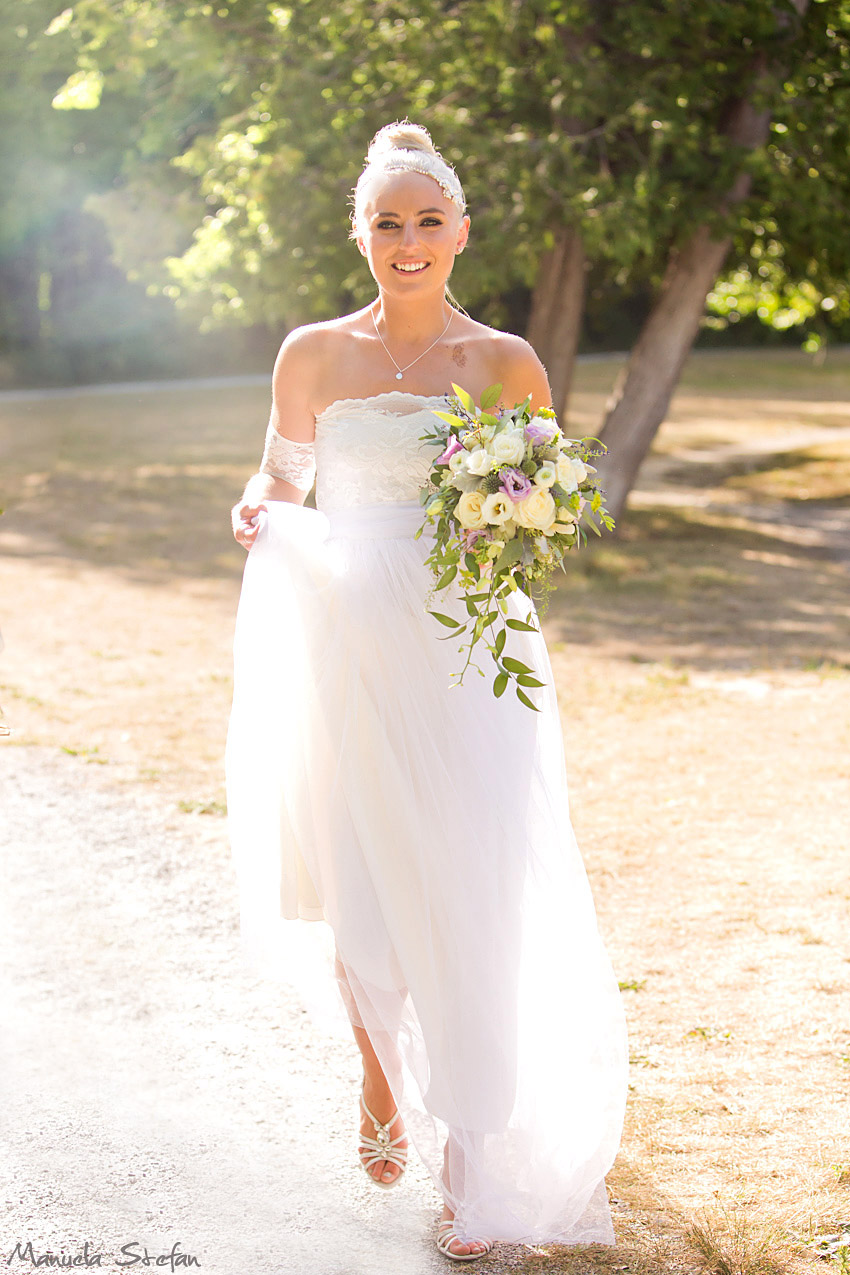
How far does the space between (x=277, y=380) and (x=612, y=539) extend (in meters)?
10.8

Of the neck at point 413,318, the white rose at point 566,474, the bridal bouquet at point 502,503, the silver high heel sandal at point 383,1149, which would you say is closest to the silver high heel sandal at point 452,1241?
the silver high heel sandal at point 383,1149

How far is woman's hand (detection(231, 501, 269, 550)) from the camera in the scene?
3.49 meters

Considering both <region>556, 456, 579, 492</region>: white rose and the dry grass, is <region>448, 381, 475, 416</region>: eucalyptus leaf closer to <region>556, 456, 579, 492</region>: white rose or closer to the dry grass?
<region>556, 456, 579, 492</region>: white rose

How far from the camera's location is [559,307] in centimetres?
1337

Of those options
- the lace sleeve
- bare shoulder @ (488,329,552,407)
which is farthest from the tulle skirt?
bare shoulder @ (488,329,552,407)

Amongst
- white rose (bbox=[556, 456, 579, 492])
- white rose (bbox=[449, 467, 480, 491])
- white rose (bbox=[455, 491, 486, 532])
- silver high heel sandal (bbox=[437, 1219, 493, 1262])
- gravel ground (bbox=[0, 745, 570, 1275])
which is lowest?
gravel ground (bbox=[0, 745, 570, 1275])

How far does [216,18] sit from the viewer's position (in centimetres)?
1142

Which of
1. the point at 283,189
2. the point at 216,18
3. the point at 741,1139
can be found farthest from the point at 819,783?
the point at 216,18

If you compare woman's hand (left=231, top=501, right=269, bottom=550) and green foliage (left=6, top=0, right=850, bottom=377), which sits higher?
green foliage (left=6, top=0, right=850, bottom=377)

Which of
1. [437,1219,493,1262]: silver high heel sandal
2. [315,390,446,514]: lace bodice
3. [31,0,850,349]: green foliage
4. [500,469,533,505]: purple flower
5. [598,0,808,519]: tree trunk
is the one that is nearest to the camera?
[500,469,533,505]: purple flower

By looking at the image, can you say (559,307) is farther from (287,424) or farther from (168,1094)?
(168,1094)

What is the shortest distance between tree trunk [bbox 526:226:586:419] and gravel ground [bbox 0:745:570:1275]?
888 centimetres

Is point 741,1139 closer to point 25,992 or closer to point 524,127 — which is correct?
point 25,992

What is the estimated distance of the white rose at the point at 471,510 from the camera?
299 cm
